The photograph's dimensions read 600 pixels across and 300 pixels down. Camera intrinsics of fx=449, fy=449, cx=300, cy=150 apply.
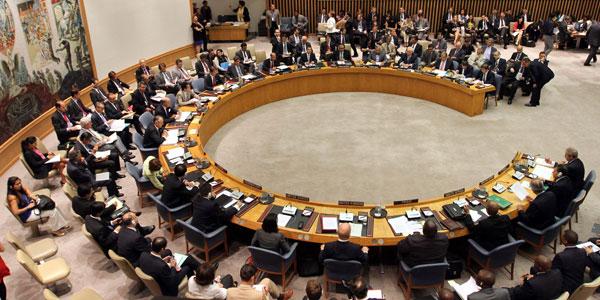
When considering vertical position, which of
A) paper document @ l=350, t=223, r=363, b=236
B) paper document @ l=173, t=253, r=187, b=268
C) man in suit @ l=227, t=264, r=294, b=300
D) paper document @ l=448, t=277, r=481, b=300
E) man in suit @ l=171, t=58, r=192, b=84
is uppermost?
man in suit @ l=171, t=58, r=192, b=84

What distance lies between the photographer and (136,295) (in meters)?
6.66

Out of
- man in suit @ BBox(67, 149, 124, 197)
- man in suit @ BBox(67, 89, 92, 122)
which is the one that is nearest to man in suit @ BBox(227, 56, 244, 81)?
man in suit @ BBox(67, 89, 92, 122)

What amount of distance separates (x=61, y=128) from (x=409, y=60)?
1032 centimetres

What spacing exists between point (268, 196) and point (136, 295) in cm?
249

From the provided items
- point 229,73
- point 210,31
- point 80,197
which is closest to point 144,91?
point 229,73

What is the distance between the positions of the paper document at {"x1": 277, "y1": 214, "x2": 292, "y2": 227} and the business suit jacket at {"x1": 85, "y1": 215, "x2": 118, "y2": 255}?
94.3 inches

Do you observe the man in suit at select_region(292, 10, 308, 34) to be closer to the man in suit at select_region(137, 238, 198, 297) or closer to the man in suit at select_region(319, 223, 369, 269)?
the man in suit at select_region(319, 223, 369, 269)

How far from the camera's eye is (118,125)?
34.8ft

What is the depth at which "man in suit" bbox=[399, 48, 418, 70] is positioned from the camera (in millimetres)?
14346

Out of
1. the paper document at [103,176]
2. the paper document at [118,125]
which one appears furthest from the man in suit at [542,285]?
the paper document at [118,125]

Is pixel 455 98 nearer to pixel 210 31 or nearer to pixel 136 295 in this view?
pixel 136 295

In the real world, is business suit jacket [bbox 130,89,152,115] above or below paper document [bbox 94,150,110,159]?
above

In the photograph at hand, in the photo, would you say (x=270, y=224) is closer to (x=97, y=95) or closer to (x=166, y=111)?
(x=166, y=111)

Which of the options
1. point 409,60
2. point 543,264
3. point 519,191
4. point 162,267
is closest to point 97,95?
point 162,267
